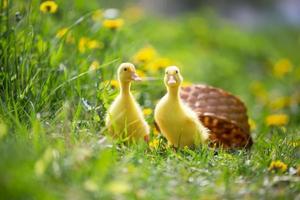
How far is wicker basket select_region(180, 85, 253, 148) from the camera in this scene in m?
4.30

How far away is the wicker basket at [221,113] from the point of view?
14.1ft

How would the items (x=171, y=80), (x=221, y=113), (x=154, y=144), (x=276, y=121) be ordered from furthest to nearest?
1. (x=276, y=121)
2. (x=221, y=113)
3. (x=154, y=144)
4. (x=171, y=80)

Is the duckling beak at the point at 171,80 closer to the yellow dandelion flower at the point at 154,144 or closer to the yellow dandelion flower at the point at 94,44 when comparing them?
the yellow dandelion flower at the point at 154,144

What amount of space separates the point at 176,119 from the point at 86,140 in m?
0.63

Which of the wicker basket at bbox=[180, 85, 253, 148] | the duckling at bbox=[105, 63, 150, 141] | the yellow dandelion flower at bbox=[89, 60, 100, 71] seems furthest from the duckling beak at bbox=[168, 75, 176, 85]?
the yellow dandelion flower at bbox=[89, 60, 100, 71]

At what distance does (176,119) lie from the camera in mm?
3766

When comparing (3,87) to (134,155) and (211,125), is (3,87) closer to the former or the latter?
(134,155)

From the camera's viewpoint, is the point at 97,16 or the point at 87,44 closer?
the point at 87,44

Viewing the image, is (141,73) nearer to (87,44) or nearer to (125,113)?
(87,44)

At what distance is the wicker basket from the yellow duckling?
1.50 ft

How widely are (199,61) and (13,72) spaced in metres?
4.10

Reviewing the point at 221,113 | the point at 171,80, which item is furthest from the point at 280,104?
the point at 171,80

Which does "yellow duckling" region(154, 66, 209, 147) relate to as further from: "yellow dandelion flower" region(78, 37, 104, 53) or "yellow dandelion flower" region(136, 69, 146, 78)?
"yellow dandelion flower" region(78, 37, 104, 53)

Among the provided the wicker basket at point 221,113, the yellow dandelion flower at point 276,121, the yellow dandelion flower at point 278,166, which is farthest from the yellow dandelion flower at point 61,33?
the yellow dandelion flower at point 278,166
